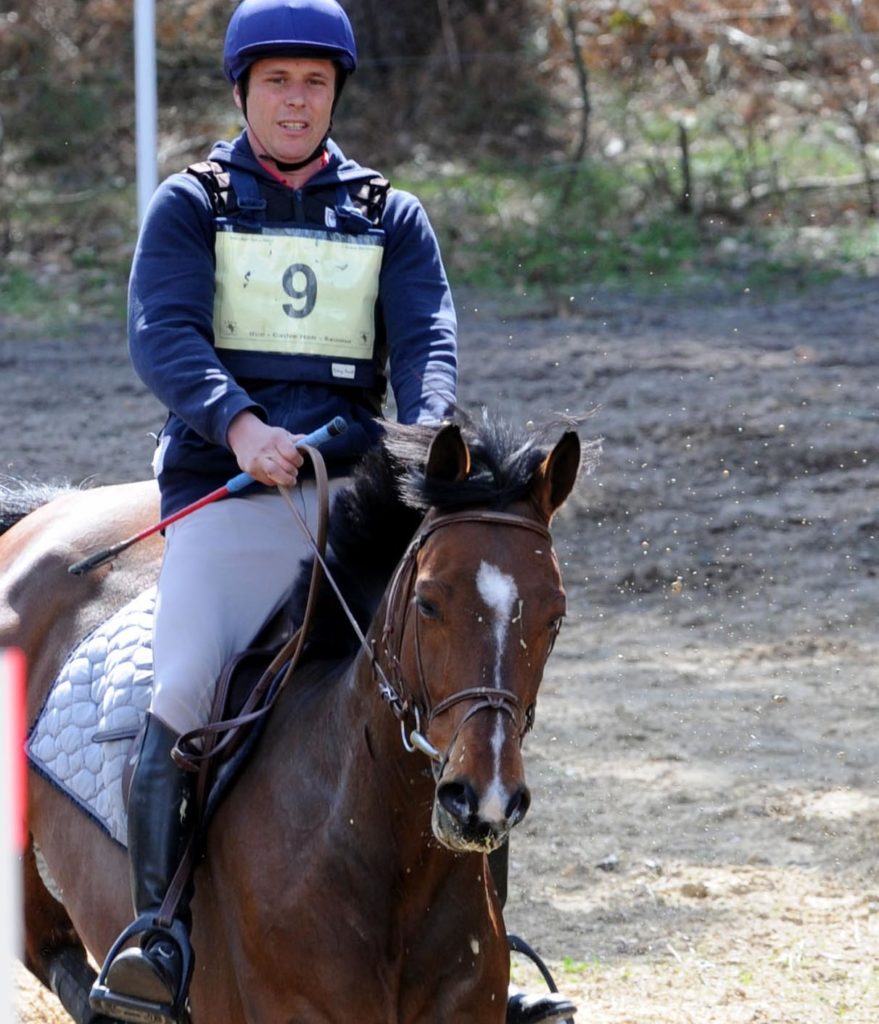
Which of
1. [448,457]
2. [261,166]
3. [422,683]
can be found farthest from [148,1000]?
[261,166]

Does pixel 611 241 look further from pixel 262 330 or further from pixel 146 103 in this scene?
pixel 262 330

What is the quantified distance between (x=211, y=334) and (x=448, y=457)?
953 millimetres

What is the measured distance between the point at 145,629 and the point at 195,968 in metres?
0.91

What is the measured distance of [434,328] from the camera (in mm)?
4160

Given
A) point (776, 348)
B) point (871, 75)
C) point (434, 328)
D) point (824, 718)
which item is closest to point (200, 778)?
point (434, 328)

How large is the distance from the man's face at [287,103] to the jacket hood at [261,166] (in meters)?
0.05

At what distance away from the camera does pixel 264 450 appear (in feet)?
12.3

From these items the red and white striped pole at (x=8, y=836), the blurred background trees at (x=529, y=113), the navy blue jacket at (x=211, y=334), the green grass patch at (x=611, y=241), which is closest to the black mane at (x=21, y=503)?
the navy blue jacket at (x=211, y=334)

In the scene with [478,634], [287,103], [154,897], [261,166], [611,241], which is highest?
[287,103]

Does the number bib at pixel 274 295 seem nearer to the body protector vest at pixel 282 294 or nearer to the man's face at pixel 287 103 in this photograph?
the body protector vest at pixel 282 294

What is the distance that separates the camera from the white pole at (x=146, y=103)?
980 centimetres

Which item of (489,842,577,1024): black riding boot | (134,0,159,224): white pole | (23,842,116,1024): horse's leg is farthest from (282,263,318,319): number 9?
(134,0,159,224): white pole

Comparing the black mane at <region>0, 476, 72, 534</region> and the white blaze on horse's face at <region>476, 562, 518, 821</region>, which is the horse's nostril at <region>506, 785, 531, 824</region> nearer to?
the white blaze on horse's face at <region>476, 562, 518, 821</region>

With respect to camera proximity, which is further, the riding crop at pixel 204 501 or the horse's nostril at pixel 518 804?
the riding crop at pixel 204 501
